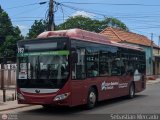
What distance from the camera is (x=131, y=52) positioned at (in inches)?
890

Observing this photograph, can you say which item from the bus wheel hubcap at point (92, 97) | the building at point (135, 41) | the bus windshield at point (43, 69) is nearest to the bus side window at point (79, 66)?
the bus windshield at point (43, 69)

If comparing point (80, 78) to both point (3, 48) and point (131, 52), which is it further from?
point (3, 48)

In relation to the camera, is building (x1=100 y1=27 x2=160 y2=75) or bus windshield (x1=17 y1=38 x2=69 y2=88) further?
building (x1=100 y1=27 x2=160 y2=75)

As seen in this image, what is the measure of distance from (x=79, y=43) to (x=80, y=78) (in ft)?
4.46

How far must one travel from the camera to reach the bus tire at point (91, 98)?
17008mm

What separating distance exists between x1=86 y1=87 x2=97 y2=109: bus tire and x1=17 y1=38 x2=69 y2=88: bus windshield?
2.06 meters

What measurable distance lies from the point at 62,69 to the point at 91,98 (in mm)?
2455

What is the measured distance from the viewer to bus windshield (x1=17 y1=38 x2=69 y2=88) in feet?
50.5

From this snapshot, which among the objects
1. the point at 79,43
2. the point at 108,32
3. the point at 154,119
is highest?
the point at 108,32

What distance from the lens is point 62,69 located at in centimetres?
1541

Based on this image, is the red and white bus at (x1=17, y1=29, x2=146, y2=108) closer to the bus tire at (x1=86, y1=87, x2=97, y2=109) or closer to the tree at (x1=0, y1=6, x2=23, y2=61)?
the bus tire at (x1=86, y1=87, x2=97, y2=109)

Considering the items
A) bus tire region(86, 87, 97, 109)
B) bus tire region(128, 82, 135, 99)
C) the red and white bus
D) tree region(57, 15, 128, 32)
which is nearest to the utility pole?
bus tire region(128, 82, 135, 99)

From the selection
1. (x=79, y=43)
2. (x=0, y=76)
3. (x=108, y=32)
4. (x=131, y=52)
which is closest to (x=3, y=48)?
(x=108, y=32)

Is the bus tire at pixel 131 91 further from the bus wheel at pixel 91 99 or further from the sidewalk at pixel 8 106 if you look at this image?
the sidewalk at pixel 8 106
